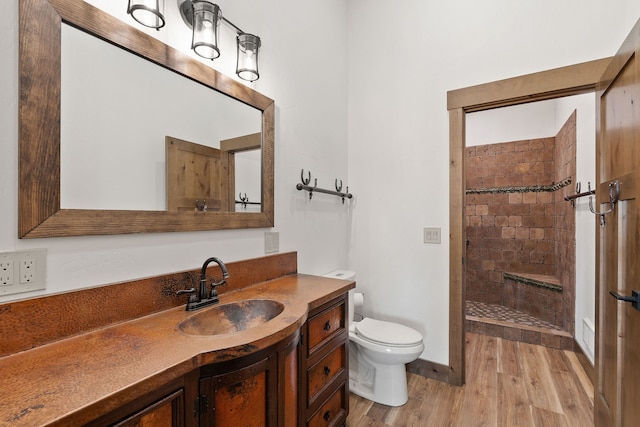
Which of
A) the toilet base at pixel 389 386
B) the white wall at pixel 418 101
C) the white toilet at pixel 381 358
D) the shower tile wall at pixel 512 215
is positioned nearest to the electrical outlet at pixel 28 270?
the white toilet at pixel 381 358

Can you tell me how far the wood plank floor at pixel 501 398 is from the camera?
181cm

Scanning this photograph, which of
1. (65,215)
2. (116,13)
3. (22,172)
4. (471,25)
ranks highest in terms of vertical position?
(471,25)

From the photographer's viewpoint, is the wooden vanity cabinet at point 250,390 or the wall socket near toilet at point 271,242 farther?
the wall socket near toilet at point 271,242

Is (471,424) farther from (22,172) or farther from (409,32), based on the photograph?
(409,32)

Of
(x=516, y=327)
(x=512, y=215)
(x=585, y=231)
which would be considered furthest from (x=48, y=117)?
(x=512, y=215)

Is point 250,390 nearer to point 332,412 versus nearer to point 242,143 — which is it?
point 332,412

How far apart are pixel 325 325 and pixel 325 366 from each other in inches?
7.8

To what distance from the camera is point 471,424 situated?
1772 mm

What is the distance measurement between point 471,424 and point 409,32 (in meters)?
2.76

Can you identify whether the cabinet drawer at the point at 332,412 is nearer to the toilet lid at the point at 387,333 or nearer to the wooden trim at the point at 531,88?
the toilet lid at the point at 387,333

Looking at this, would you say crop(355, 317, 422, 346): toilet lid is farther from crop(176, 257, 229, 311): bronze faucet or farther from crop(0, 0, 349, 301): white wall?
crop(176, 257, 229, 311): bronze faucet

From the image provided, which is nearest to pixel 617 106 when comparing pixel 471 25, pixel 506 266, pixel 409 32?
pixel 471 25

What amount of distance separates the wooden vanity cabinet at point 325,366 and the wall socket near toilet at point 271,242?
51 centimetres

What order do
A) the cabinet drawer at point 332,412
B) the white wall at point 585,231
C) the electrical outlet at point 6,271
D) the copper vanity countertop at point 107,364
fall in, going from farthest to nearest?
the white wall at point 585,231 < the cabinet drawer at point 332,412 < the electrical outlet at point 6,271 < the copper vanity countertop at point 107,364
